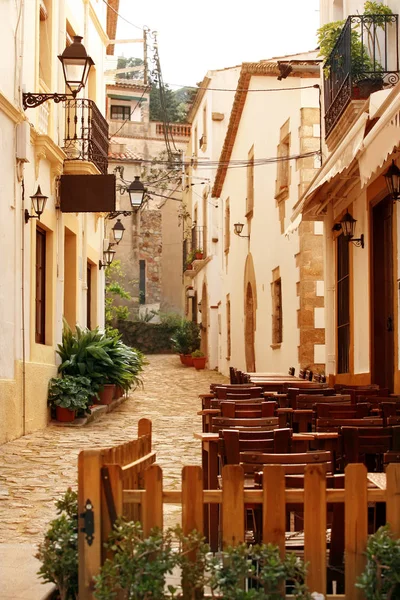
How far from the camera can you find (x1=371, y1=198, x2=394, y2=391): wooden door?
40.1 feet

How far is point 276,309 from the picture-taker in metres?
20.8

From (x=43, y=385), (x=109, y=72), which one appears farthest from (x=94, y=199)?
(x=109, y=72)

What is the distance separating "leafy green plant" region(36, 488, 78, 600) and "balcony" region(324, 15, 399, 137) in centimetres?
862

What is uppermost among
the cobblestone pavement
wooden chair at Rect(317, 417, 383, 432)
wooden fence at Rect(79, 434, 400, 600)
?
wooden chair at Rect(317, 417, 383, 432)

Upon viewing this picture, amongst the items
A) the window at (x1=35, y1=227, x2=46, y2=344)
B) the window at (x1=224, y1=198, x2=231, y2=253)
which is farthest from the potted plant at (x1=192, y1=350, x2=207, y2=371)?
the window at (x1=35, y1=227, x2=46, y2=344)

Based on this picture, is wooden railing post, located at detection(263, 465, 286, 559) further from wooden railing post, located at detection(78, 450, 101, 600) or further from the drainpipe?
the drainpipe

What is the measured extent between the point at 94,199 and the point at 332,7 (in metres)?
4.68

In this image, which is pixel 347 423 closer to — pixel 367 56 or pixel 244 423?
pixel 244 423

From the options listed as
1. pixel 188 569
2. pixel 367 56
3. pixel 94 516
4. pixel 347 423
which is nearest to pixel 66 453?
pixel 347 423

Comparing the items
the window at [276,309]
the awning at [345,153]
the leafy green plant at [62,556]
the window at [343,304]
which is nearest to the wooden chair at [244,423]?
the leafy green plant at [62,556]

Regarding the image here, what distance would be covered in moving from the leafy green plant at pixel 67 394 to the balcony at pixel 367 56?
5764mm

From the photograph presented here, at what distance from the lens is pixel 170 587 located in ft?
11.9

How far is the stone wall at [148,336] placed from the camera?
1423 inches

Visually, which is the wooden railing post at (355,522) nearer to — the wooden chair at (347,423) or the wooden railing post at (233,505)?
the wooden railing post at (233,505)
